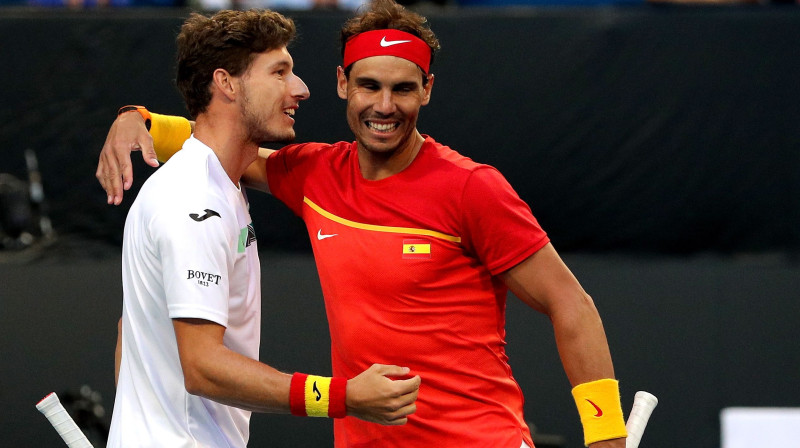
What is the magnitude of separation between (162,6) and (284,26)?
3014 mm

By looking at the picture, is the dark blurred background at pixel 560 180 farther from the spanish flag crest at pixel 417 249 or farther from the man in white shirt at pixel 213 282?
the spanish flag crest at pixel 417 249

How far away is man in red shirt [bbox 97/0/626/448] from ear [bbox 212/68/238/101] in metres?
0.36

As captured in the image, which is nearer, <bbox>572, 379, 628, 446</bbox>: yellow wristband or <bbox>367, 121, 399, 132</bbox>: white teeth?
<bbox>572, 379, 628, 446</bbox>: yellow wristband

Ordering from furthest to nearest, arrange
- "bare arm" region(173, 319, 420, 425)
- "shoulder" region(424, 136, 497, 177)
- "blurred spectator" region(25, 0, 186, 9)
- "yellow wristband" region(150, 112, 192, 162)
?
1. "blurred spectator" region(25, 0, 186, 9)
2. "yellow wristband" region(150, 112, 192, 162)
3. "shoulder" region(424, 136, 497, 177)
4. "bare arm" region(173, 319, 420, 425)

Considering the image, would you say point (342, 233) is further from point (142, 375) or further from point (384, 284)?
point (142, 375)

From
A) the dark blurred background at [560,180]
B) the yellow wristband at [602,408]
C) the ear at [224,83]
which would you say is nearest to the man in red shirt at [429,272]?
the yellow wristband at [602,408]

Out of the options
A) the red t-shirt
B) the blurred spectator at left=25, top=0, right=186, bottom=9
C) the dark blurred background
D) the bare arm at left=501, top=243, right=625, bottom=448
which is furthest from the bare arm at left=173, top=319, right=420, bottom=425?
the blurred spectator at left=25, top=0, right=186, bottom=9

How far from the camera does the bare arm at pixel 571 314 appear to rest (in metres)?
3.06

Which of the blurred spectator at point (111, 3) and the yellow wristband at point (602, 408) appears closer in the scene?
the yellow wristband at point (602, 408)

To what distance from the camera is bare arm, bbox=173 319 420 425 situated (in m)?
2.72

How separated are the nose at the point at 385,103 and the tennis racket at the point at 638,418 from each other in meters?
1.14

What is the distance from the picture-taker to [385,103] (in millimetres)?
3201

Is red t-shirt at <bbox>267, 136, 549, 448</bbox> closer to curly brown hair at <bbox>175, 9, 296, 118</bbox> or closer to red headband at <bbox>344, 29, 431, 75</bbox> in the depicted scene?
red headband at <bbox>344, 29, 431, 75</bbox>

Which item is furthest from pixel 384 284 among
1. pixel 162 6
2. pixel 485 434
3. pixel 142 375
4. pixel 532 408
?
pixel 162 6
